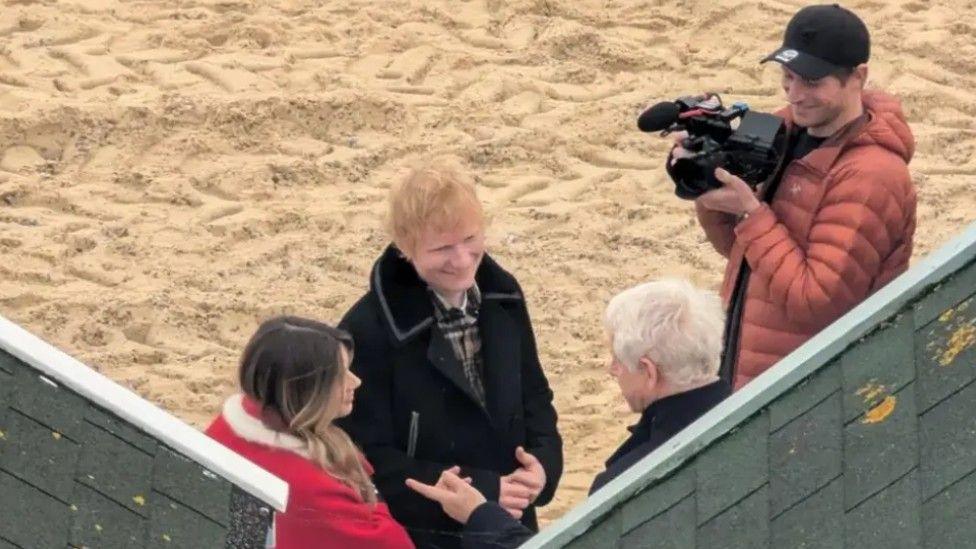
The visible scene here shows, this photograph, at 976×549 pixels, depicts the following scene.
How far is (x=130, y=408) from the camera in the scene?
11.0 ft

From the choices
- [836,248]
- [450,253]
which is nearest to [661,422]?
[450,253]

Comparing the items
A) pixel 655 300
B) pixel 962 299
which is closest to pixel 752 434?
pixel 962 299

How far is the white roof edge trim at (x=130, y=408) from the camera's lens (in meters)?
3.32

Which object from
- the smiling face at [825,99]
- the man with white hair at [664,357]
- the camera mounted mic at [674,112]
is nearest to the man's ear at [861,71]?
the smiling face at [825,99]

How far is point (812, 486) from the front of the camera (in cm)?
303

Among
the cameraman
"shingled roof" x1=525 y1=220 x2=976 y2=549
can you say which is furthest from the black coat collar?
"shingled roof" x1=525 y1=220 x2=976 y2=549

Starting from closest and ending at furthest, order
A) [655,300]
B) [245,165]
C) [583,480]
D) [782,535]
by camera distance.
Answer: [782,535], [655,300], [583,480], [245,165]

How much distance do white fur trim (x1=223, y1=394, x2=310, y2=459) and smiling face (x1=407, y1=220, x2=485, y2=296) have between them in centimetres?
57

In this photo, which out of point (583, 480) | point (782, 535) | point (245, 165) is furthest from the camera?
point (245, 165)

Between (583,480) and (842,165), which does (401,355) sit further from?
(583,480)

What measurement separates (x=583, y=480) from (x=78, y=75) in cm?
379

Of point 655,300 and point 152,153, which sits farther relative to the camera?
point 152,153

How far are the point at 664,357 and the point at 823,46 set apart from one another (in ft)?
3.30

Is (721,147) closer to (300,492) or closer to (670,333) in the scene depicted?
(670,333)
